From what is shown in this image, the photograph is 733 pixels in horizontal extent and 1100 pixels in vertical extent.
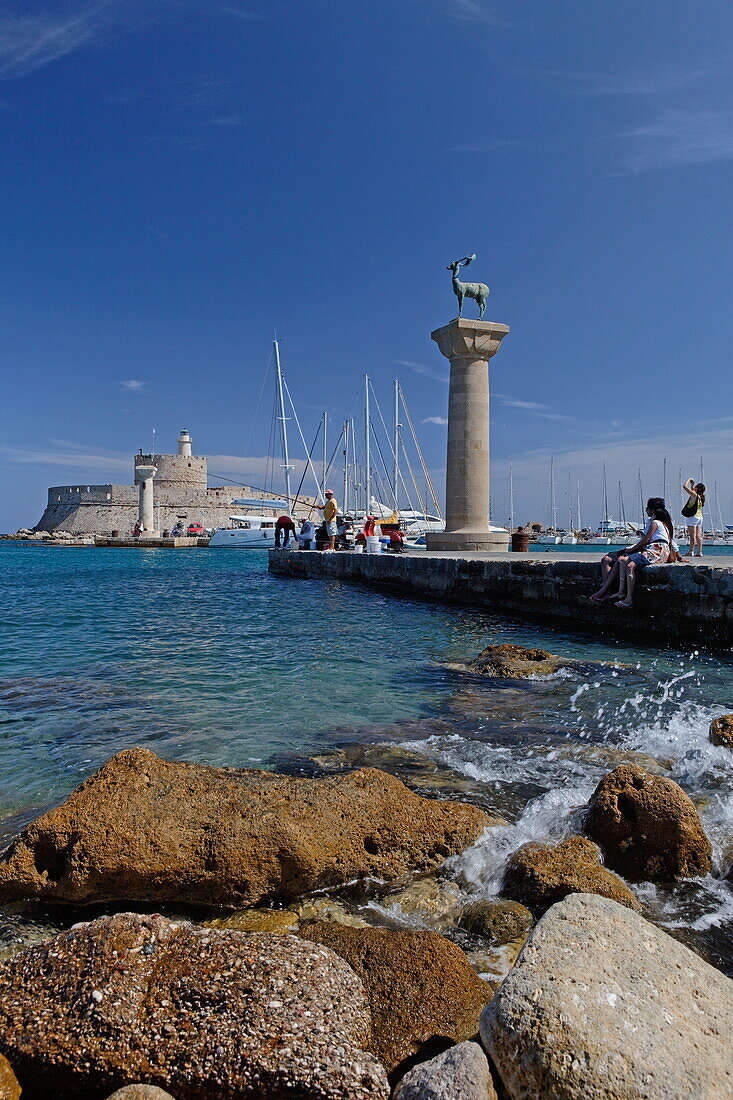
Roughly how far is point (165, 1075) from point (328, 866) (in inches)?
51.9

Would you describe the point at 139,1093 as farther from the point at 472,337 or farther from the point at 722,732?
the point at 472,337

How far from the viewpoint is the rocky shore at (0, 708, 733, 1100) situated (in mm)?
1770

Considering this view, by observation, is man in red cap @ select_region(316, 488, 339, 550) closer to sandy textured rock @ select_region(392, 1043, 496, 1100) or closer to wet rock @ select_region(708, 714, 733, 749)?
wet rock @ select_region(708, 714, 733, 749)

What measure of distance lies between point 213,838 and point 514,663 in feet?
17.4

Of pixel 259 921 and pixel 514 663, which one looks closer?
pixel 259 921

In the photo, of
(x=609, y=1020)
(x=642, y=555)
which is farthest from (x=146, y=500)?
(x=609, y=1020)

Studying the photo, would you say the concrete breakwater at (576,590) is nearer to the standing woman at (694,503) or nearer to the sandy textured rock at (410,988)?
the standing woman at (694,503)

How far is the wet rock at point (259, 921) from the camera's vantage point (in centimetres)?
282

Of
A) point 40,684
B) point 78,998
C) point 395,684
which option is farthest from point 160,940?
point 40,684

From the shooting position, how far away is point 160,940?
Result: 7.18 ft

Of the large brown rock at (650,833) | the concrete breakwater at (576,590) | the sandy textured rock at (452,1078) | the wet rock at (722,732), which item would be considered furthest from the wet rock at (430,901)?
the concrete breakwater at (576,590)

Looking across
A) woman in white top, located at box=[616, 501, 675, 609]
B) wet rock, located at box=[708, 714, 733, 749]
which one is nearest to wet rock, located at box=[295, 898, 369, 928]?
wet rock, located at box=[708, 714, 733, 749]

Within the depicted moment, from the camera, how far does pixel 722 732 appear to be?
5.02 m

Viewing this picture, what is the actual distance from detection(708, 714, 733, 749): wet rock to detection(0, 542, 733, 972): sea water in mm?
101
